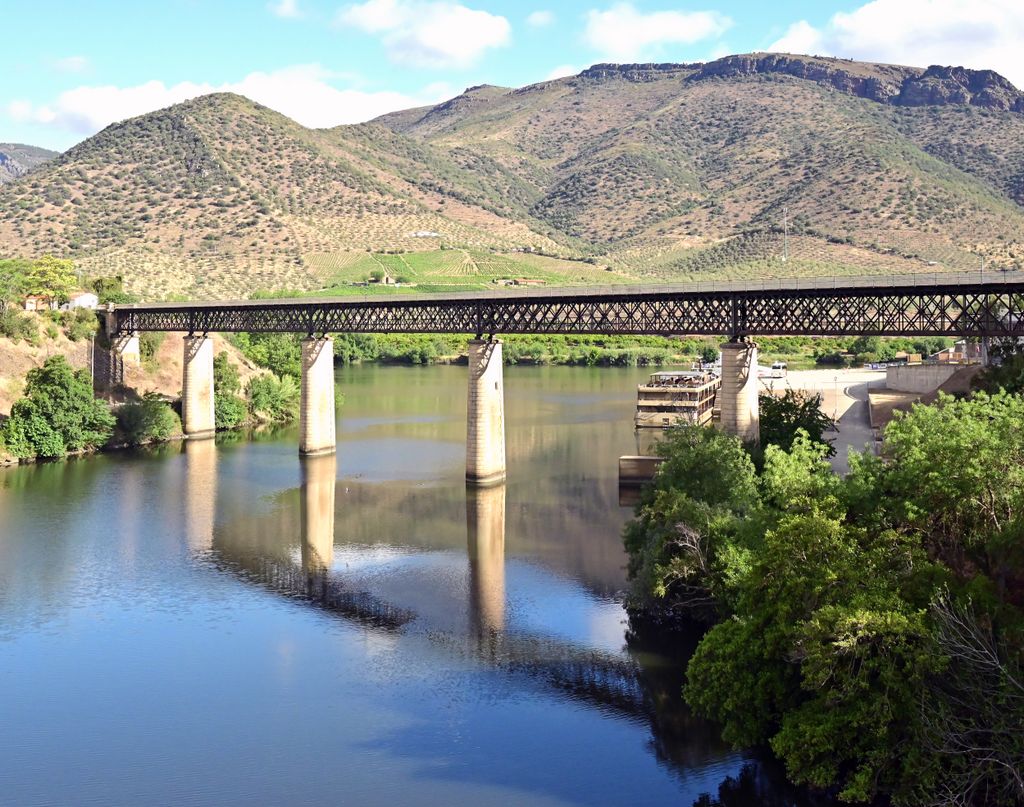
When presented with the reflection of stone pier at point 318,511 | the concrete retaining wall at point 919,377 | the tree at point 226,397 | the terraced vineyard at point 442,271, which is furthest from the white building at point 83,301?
the concrete retaining wall at point 919,377

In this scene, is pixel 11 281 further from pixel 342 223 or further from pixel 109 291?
pixel 342 223

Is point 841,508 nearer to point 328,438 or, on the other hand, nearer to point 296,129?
point 328,438

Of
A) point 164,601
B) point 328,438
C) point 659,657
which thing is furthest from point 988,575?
point 328,438

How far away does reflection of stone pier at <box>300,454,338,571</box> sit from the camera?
46438 millimetres

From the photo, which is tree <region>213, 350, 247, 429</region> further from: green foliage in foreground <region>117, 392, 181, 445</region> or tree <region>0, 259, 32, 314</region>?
tree <region>0, 259, 32, 314</region>

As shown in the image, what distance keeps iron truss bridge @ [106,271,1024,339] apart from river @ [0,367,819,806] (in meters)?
9.17

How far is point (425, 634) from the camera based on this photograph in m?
36.5

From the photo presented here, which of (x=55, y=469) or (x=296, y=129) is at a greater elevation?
(x=296, y=129)

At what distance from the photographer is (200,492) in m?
58.9

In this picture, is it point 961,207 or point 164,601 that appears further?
point 961,207

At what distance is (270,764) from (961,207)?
162014mm

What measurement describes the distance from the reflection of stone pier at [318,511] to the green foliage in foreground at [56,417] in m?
14.1

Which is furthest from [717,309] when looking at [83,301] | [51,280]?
[51,280]

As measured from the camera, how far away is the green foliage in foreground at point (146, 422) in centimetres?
7512
